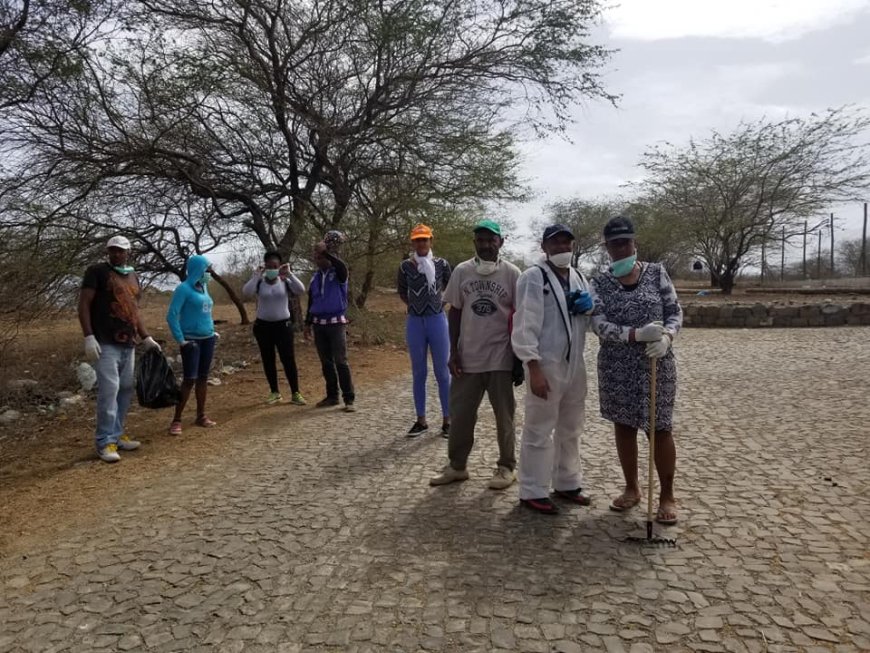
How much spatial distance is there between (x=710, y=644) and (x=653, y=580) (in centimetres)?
49

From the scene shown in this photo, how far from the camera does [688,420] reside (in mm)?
5824

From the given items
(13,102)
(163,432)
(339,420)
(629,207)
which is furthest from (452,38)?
A: (629,207)

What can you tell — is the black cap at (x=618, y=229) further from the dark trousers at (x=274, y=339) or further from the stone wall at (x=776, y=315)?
the stone wall at (x=776, y=315)

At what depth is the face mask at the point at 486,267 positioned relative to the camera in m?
4.15

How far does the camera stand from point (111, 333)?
5.06m

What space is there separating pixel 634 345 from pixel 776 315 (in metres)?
13.2

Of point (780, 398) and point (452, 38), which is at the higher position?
point (452, 38)

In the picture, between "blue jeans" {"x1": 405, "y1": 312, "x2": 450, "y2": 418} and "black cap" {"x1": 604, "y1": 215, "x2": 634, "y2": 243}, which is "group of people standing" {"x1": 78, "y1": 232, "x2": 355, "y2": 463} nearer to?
"blue jeans" {"x1": 405, "y1": 312, "x2": 450, "y2": 418}

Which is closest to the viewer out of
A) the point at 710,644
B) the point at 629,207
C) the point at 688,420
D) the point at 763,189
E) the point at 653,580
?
the point at 710,644

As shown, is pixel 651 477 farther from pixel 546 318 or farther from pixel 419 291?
pixel 419 291

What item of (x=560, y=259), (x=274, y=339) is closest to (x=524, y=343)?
(x=560, y=259)

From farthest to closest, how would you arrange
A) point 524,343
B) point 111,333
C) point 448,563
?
point 111,333
point 524,343
point 448,563

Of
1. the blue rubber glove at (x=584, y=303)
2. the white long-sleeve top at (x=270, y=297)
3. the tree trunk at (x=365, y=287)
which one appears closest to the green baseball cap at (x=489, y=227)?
the blue rubber glove at (x=584, y=303)

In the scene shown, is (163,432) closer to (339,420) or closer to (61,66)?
(339,420)
